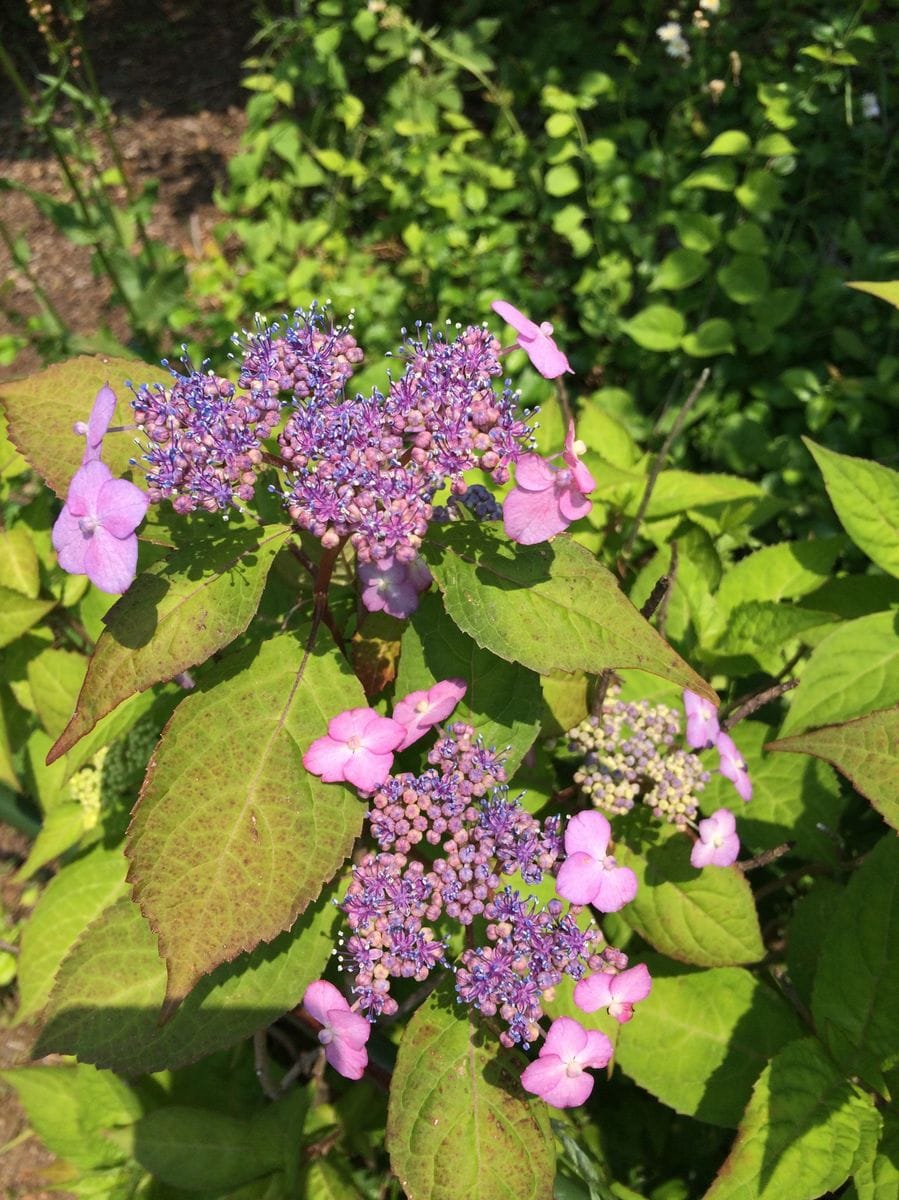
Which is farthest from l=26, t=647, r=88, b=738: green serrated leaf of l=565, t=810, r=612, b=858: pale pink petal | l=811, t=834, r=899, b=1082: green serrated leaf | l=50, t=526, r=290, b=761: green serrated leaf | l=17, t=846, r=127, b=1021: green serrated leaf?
l=811, t=834, r=899, b=1082: green serrated leaf

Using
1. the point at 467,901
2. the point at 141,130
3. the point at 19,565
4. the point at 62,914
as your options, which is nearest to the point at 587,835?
the point at 467,901

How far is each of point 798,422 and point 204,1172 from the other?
9.07 feet

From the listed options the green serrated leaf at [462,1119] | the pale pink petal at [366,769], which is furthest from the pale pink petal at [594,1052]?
the pale pink petal at [366,769]

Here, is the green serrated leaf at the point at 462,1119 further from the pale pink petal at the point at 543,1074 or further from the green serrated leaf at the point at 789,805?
the green serrated leaf at the point at 789,805

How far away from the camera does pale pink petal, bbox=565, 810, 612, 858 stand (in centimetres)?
143

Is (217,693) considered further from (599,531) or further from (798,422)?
(798,422)

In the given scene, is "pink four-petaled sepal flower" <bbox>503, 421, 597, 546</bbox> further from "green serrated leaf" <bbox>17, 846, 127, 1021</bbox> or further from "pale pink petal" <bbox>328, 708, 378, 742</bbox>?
"green serrated leaf" <bbox>17, 846, 127, 1021</bbox>

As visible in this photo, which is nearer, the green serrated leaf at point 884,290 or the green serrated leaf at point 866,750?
the green serrated leaf at point 866,750

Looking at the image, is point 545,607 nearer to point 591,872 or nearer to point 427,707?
point 427,707

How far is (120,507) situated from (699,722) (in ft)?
3.50

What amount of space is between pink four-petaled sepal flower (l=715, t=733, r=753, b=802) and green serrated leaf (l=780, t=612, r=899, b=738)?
0.16 m

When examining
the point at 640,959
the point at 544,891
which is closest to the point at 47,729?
the point at 544,891

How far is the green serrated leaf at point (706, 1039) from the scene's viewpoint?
173 centimetres

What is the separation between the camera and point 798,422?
321 centimetres
